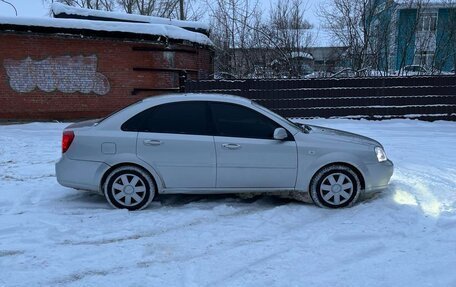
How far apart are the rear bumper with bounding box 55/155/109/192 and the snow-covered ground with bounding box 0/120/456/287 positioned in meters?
0.32

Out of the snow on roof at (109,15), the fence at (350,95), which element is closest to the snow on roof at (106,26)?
the fence at (350,95)

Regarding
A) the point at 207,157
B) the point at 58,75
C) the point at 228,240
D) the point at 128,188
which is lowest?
the point at 228,240

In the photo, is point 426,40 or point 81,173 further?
point 426,40

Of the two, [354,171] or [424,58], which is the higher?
[424,58]

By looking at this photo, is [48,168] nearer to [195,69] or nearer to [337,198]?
[337,198]

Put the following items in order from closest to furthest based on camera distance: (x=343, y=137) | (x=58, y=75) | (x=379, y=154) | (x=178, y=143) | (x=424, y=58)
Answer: (x=178, y=143) → (x=379, y=154) → (x=343, y=137) → (x=58, y=75) → (x=424, y=58)

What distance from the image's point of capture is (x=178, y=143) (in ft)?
18.5

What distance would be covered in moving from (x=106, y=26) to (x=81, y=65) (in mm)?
1501

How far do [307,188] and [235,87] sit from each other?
358 inches

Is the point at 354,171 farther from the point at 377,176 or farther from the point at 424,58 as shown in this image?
the point at 424,58

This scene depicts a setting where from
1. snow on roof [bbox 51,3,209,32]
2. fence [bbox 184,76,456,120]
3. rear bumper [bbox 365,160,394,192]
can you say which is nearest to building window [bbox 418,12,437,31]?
fence [bbox 184,76,456,120]

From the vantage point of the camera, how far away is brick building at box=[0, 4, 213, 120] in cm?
1398

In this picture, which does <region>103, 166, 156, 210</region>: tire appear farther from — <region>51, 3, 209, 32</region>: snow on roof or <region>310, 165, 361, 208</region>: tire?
<region>51, 3, 209, 32</region>: snow on roof

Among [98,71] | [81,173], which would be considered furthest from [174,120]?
[98,71]
